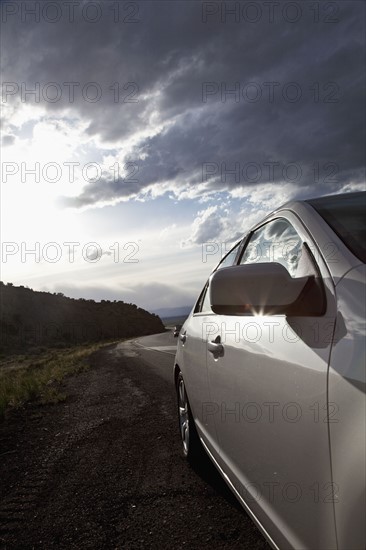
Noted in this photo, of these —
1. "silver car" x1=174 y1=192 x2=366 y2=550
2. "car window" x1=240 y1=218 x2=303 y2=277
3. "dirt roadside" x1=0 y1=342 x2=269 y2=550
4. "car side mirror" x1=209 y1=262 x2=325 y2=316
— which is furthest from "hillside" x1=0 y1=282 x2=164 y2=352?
"car side mirror" x1=209 y1=262 x2=325 y2=316

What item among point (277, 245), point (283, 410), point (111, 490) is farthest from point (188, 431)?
point (283, 410)

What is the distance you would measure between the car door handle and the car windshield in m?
0.96

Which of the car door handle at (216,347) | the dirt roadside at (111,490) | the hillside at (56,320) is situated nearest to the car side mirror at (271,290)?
the car door handle at (216,347)

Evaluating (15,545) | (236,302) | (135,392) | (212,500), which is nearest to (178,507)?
(212,500)

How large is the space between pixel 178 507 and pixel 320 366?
2.19 metres

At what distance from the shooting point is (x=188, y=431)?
12.8ft

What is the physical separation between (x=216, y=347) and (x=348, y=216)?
1104mm

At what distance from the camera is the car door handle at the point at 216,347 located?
2.60 metres

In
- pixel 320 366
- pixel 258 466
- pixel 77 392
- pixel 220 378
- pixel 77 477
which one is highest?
pixel 320 366

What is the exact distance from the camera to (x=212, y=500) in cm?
319

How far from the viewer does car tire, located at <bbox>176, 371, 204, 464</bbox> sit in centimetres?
378

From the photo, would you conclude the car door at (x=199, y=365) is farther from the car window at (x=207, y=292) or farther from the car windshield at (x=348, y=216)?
the car windshield at (x=348, y=216)

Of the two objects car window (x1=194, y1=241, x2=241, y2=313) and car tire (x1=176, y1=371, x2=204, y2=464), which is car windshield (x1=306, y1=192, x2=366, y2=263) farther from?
car tire (x1=176, y1=371, x2=204, y2=464)

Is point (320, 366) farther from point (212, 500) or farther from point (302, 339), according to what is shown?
point (212, 500)
